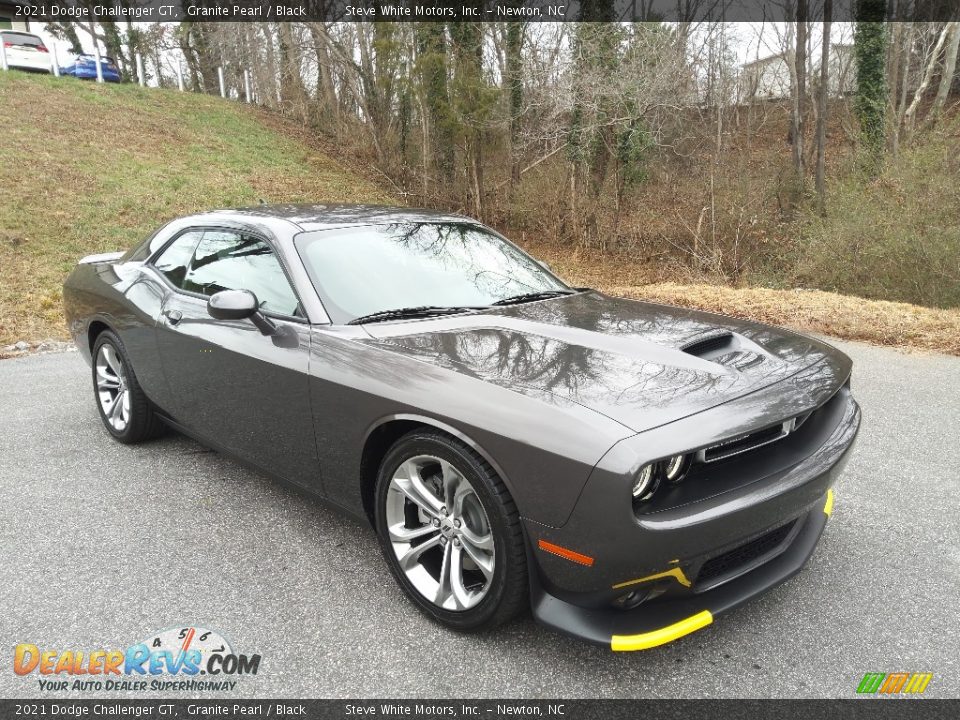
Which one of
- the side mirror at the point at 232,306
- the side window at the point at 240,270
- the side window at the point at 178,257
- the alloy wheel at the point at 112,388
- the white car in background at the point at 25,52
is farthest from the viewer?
the white car in background at the point at 25,52

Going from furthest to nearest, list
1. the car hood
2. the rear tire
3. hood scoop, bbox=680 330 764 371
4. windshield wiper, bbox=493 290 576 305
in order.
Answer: the rear tire
windshield wiper, bbox=493 290 576 305
hood scoop, bbox=680 330 764 371
the car hood

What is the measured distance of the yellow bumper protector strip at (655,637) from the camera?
203 cm

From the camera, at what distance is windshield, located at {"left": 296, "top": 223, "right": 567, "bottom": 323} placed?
3078mm

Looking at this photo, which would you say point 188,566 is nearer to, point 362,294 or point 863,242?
point 362,294

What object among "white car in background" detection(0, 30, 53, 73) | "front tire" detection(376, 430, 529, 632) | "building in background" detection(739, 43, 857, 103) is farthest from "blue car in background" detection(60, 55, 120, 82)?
"front tire" detection(376, 430, 529, 632)

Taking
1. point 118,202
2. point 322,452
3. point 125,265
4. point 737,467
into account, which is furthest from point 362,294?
point 118,202

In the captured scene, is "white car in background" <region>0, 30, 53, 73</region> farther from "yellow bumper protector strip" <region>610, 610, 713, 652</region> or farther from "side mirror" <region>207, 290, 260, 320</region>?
"yellow bumper protector strip" <region>610, 610, 713, 652</region>

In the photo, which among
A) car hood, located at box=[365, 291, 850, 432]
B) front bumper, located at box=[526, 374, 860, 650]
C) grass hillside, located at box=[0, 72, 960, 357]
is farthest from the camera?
grass hillside, located at box=[0, 72, 960, 357]

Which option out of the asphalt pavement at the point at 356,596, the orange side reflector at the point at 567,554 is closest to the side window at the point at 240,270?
the asphalt pavement at the point at 356,596

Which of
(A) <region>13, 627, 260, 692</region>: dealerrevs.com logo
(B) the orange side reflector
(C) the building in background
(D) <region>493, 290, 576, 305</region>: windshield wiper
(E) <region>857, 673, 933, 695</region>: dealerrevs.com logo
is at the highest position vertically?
(C) the building in background

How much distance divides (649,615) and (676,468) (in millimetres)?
462

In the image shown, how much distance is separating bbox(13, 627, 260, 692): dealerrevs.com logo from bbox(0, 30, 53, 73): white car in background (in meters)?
28.3

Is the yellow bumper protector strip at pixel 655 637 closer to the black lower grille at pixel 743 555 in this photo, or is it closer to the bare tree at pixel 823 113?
the black lower grille at pixel 743 555

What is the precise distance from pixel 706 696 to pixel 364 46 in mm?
22156
